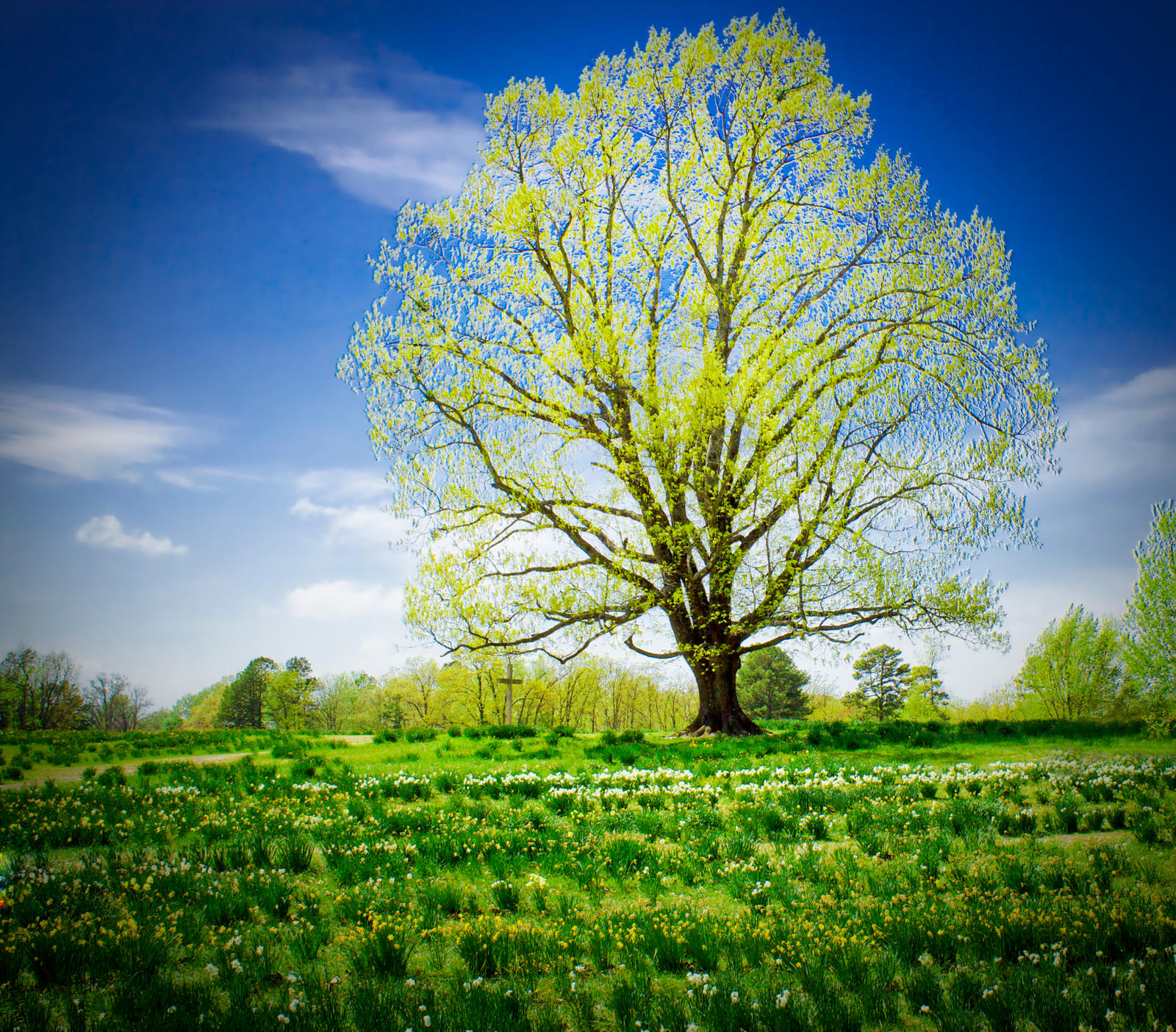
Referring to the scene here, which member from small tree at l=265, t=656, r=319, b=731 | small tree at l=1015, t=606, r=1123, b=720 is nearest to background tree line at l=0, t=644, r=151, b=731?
small tree at l=265, t=656, r=319, b=731

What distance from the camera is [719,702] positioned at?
16047mm

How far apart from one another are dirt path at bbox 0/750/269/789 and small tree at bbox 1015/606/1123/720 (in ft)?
112

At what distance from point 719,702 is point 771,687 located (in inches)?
1489

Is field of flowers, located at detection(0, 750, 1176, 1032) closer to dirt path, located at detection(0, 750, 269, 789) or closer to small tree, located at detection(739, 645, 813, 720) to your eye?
dirt path, located at detection(0, 750, 269, 789)

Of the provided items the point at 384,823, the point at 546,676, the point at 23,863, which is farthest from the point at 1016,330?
the point at 546,676

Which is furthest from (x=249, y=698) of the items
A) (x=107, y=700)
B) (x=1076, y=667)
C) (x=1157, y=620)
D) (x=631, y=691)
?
(x=1157, y=620)

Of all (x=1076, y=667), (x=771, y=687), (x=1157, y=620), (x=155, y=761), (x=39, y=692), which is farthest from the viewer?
(x=771, y=687)

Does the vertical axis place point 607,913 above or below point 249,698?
above

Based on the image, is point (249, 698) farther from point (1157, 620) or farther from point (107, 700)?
point (1157, 620)

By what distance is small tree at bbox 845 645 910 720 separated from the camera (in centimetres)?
5716

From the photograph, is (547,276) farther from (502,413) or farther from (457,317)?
(502,413)

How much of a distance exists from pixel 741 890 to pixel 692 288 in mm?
16804

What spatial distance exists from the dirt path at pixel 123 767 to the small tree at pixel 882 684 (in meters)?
53.7

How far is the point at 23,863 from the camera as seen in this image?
479 cm
